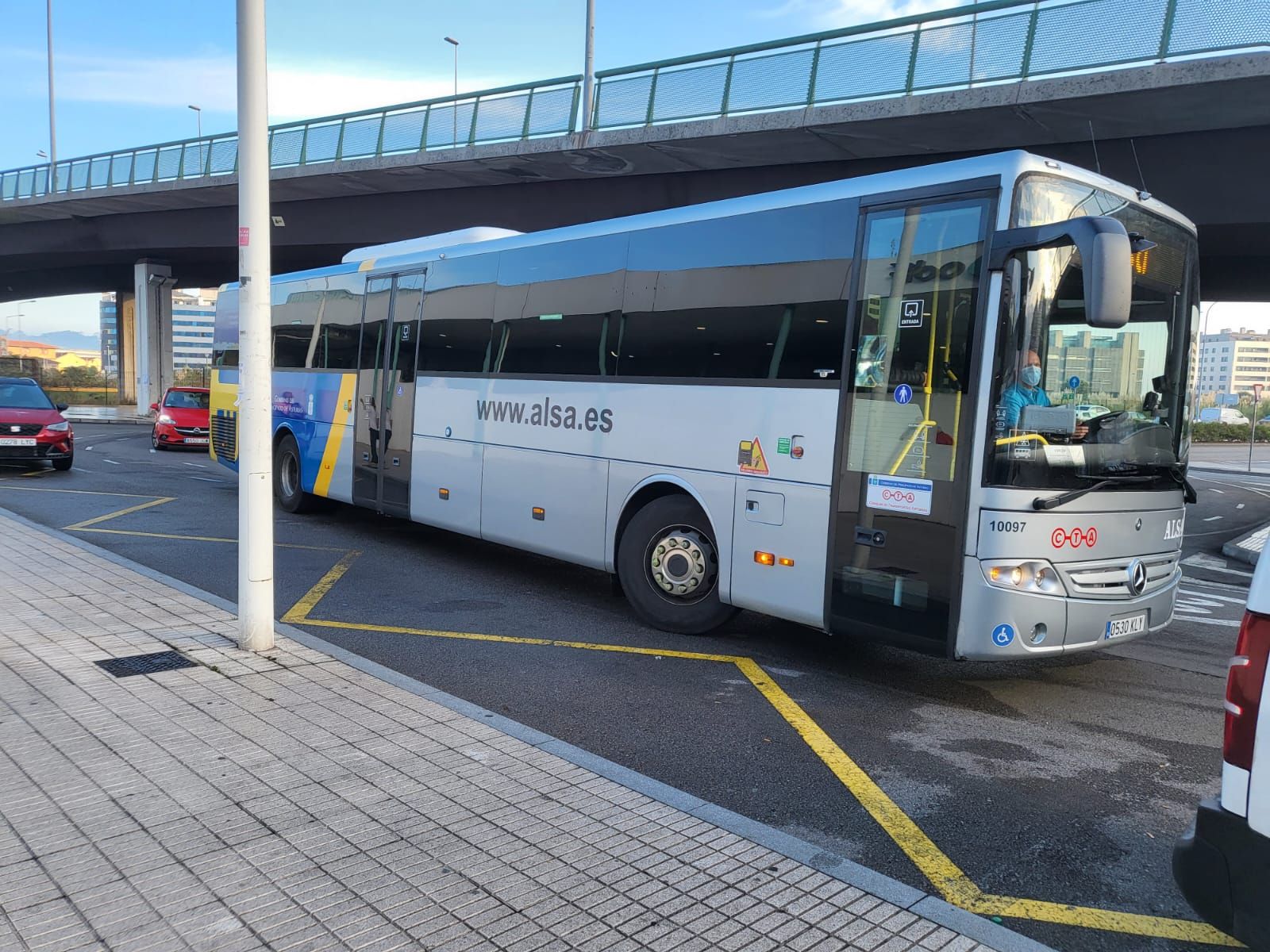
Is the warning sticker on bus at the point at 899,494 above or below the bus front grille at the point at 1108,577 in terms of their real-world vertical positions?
above

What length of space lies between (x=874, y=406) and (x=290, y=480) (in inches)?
378

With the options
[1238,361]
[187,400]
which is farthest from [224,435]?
[1238,361]

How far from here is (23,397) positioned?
57.9ft

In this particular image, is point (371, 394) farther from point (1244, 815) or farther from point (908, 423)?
point (1244, 815)

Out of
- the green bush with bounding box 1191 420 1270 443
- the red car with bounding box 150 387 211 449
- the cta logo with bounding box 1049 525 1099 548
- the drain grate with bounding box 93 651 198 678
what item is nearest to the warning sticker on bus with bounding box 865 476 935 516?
the cta logo with bounding box 1049 525 1099 548

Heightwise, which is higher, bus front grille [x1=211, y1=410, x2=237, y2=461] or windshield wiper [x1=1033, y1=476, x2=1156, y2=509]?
windshield wiper [x1=1033, y1=476, x2=1156, y2=509]

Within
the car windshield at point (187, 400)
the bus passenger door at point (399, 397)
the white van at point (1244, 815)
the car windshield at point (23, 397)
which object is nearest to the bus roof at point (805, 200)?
the bus passenger door at point (399, 397)

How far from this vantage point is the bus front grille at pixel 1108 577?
569 centimetres

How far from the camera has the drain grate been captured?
582cm

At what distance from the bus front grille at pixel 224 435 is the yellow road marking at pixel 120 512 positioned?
3.24 ft

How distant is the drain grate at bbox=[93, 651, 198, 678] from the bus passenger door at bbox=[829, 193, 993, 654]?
4.05 metres

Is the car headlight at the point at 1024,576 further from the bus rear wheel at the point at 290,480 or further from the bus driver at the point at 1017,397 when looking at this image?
the bus rear wheel at the point at 290,480

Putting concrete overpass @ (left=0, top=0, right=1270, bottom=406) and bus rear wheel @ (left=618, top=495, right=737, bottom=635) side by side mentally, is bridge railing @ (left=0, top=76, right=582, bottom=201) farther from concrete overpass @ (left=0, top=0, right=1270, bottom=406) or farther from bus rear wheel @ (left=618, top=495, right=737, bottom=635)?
bus rear wheel @ (left=618, top=495, right=737, bottom=635)

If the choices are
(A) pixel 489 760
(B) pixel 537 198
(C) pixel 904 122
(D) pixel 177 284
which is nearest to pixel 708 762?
(A) pixel 489 760
